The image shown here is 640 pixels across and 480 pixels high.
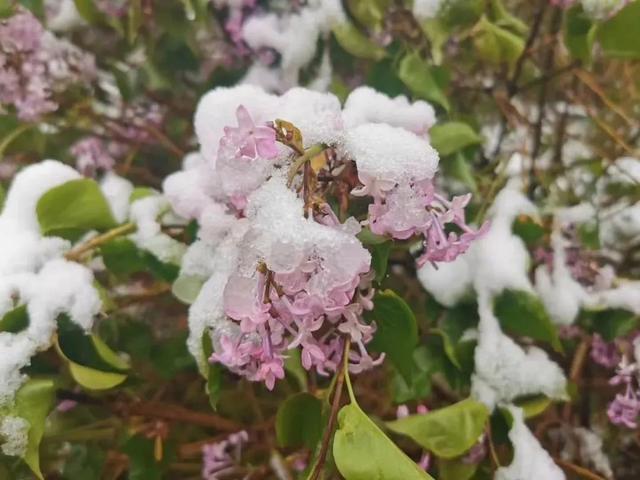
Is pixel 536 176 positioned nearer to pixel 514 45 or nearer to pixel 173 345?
pixel 514 45

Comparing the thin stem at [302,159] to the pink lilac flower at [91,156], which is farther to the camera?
the pink lilac flower at [91,156]

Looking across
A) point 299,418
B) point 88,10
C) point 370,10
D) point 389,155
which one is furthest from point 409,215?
point 88,10

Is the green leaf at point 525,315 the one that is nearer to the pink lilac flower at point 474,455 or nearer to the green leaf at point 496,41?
the pink lilac flower at point 474,455

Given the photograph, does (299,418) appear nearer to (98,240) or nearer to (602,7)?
Answer: (98,240)

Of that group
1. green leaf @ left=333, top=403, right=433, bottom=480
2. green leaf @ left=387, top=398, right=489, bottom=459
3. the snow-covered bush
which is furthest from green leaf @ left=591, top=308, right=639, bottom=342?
green leaf @ left=333, top=403, right=433, bottom=480

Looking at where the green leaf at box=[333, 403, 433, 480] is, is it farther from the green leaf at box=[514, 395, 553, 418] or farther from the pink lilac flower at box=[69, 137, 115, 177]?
the pink lilac flower at box=[69, 137, 115, 177]

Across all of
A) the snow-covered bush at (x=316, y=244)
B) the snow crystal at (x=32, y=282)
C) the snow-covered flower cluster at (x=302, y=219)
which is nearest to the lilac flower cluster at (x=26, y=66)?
the snow-covered bush at (x=316, y=244)

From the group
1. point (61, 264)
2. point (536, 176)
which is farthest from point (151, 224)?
point (536, 176)
